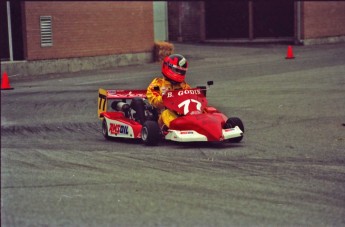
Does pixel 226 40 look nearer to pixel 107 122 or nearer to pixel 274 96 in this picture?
pixel 274 96

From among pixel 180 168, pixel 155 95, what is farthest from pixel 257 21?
pixel 180 168

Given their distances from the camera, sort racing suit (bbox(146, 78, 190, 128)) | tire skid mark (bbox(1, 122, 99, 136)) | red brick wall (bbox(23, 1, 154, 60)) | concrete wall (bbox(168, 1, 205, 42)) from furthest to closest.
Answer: concrete wall (bbox(168, 1, 205, 42)) → red brick wall (bbox(23, 1, 154, 60)) → tire skid mark (bbox(1, 122, 99, 136)) → racing suit (bbox(146, 78, 190, 128))

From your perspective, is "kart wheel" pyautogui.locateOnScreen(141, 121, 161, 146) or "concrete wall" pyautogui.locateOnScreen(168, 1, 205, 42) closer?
"kart wheel" pyautogui.locateOnScreen(141, 121, 161, 146)

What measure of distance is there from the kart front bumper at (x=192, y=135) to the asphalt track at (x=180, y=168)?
0.13m

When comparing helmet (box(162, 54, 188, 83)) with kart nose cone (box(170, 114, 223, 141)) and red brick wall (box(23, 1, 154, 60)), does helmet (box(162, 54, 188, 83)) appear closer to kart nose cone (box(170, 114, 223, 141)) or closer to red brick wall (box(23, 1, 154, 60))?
kart nose cone (box(170, 114, 223, 141))

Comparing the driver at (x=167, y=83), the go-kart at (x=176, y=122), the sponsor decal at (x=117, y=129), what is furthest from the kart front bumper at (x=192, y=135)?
the sponsor decal at (x=117, y=129)

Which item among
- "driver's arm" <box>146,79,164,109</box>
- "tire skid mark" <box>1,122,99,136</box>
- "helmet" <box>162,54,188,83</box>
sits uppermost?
"helmet" <box>162,54,188,83</box>

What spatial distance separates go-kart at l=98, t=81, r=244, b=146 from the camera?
11.3 metres

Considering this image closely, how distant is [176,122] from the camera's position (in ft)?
37.9

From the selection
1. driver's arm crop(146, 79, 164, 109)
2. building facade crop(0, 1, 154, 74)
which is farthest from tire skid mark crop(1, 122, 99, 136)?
building facade crop(0, 1, 154, 74)

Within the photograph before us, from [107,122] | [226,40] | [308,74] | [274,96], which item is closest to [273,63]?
[308,74]

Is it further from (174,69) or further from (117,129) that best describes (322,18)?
(117,129)

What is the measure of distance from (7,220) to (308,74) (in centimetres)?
1646

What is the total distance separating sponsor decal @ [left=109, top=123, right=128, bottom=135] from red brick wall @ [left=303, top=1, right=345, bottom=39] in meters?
23.2
